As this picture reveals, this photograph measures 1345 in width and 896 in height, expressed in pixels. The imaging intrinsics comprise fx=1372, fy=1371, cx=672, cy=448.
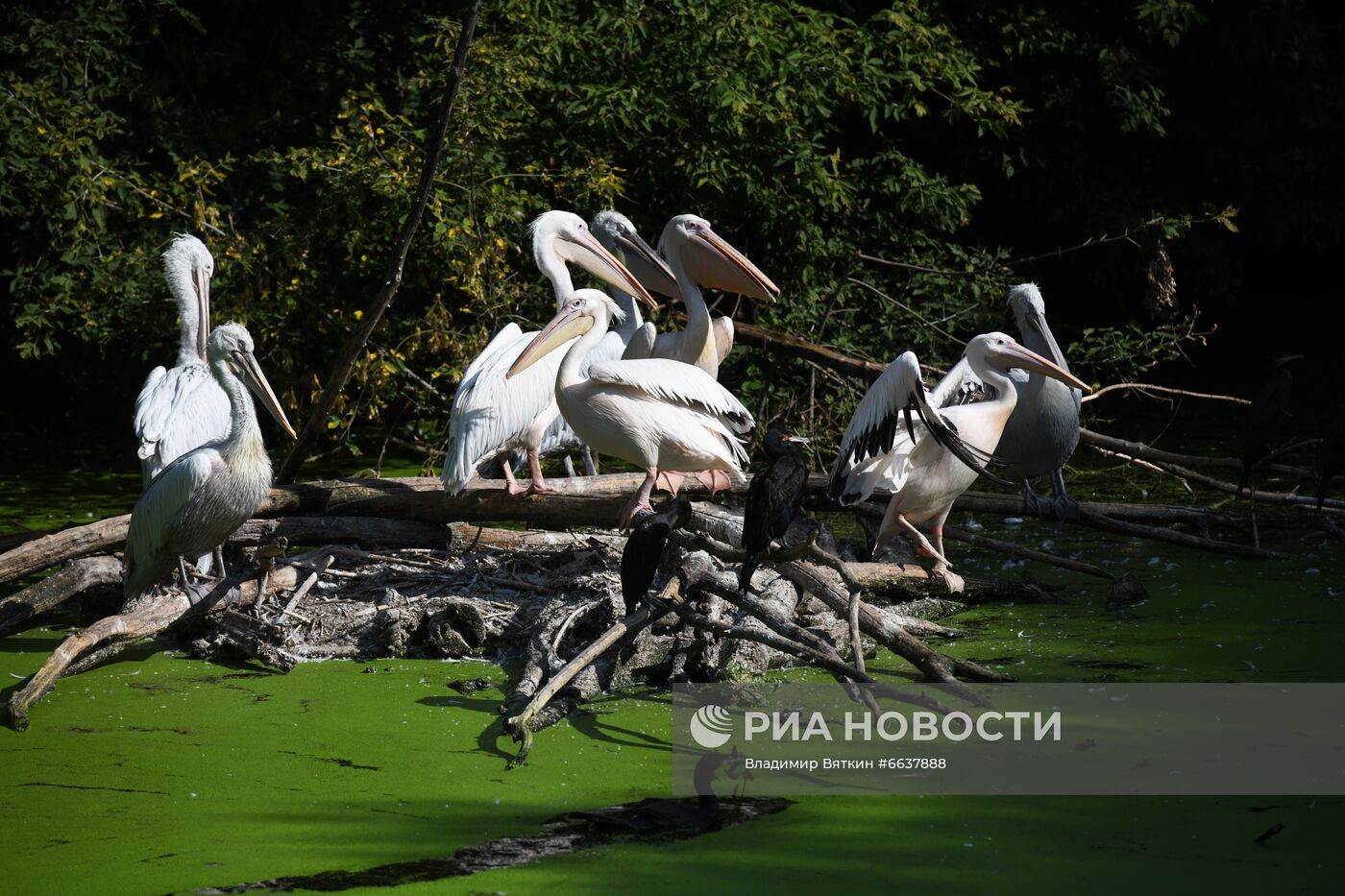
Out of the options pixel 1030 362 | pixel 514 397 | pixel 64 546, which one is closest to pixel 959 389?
pixel 1030 362

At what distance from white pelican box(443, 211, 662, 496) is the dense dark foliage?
115 cm

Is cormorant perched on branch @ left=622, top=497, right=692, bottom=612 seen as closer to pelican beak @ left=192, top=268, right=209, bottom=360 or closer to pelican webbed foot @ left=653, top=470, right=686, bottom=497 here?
pelican webbed foot @ left=653, top=470, right=686, bottom=497

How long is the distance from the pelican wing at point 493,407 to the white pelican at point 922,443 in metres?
1.27

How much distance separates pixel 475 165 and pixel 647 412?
3193 mm

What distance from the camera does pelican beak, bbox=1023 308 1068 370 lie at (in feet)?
20.3

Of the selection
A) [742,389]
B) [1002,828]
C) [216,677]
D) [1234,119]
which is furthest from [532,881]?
[1234,119]

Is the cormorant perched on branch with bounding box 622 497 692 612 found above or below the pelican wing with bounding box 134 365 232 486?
below

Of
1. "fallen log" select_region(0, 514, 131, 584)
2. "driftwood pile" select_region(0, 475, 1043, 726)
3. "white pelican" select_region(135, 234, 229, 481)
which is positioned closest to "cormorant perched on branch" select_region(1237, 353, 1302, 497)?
"driftwood pile" select_region(0, 475, 1043, 726)

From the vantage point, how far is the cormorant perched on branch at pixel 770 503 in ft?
12.4

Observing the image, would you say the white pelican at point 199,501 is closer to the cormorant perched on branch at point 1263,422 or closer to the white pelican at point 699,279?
the white pelican at point 699,279

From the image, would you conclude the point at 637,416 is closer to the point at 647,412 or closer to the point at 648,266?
the point at 647,412

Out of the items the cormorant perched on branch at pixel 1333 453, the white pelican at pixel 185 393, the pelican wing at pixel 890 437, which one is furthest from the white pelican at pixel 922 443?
the white pelican at pixel 185 393

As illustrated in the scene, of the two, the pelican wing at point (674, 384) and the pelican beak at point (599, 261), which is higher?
the pelican beak at point (599, 261)

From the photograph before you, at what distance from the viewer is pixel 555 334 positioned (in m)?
5.40
